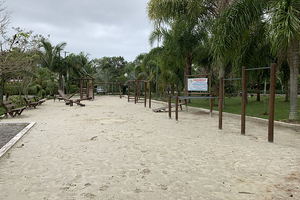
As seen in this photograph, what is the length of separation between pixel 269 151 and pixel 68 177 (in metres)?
3.88

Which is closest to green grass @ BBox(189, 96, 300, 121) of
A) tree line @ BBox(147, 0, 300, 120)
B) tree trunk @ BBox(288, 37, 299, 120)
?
tree trunk @ BBox(288, 37, 299, 120)

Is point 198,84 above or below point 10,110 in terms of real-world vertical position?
above

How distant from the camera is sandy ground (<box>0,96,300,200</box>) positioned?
2902 millimetres

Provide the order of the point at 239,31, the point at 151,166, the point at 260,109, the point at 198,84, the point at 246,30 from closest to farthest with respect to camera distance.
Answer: the point at 151,166 → the point at 239,31 → the point at 246,30 → the point at 198,84 → the point at 260,109

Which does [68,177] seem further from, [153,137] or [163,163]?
[153,137]

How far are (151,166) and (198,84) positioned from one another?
709 cm

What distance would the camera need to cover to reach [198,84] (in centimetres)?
1031

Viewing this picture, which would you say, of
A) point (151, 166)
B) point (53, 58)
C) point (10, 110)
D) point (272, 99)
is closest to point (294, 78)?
point (272, 99)

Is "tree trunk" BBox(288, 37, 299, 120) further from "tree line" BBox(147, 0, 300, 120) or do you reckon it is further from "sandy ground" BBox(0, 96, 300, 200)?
"sandy ground" BBox(0, 96, 300, 200)

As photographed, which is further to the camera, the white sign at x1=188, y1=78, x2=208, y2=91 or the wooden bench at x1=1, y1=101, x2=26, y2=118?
the white sign at x1=188, y1=78, x2=208, y2=91

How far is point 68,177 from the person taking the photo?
3.35 m

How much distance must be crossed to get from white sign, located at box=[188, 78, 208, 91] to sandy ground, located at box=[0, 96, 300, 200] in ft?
13.6

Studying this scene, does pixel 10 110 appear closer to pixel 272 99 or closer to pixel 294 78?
pixel 272 99

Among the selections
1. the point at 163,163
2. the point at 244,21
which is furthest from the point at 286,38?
the point at 163,163
